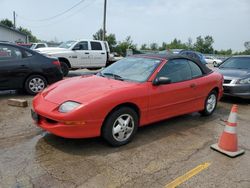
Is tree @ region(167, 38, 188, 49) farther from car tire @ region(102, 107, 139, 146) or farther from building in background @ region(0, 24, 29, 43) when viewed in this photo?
car tire @ region(102, 107, 139, 146)

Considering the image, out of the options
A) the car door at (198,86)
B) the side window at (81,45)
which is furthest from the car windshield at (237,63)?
the side window at (81,45)

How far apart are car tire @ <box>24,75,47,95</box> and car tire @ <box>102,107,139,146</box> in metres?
4.09

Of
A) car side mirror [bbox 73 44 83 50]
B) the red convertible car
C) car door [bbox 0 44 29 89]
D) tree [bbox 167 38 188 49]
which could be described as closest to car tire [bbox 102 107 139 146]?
the red convertible car

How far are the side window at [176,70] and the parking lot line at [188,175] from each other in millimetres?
1736

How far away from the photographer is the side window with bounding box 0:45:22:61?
6742mm

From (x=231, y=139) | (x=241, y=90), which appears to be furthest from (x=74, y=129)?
(x=241, y=90)

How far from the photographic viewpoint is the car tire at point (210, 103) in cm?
578

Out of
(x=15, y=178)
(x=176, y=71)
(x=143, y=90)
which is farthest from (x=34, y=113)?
(x=176, y=71)

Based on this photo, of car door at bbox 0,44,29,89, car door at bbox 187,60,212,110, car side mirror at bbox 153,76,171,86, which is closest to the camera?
car side mirror at bbox 153,76,171,86

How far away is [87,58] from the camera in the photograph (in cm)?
1261

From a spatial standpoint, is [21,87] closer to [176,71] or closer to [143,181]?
[176,71]

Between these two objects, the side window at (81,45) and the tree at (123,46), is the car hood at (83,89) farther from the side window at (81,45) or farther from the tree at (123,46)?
the tree at (123,46)

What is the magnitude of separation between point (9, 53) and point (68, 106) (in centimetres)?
414

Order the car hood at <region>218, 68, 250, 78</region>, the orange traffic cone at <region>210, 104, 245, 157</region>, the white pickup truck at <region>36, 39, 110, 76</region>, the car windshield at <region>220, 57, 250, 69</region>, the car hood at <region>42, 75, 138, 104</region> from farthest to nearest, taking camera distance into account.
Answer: the white pickup truck at <region>36, 39, 110, 76</region>
the car windshield at <region>220, 57, 250, 69</region>
the car hood at <region>218, 68, 250, 78</region>
the orange traffic cone at <region>210, 104, 245, 157</region>
the car hood at <region>42, 75, 138, 104</region>
